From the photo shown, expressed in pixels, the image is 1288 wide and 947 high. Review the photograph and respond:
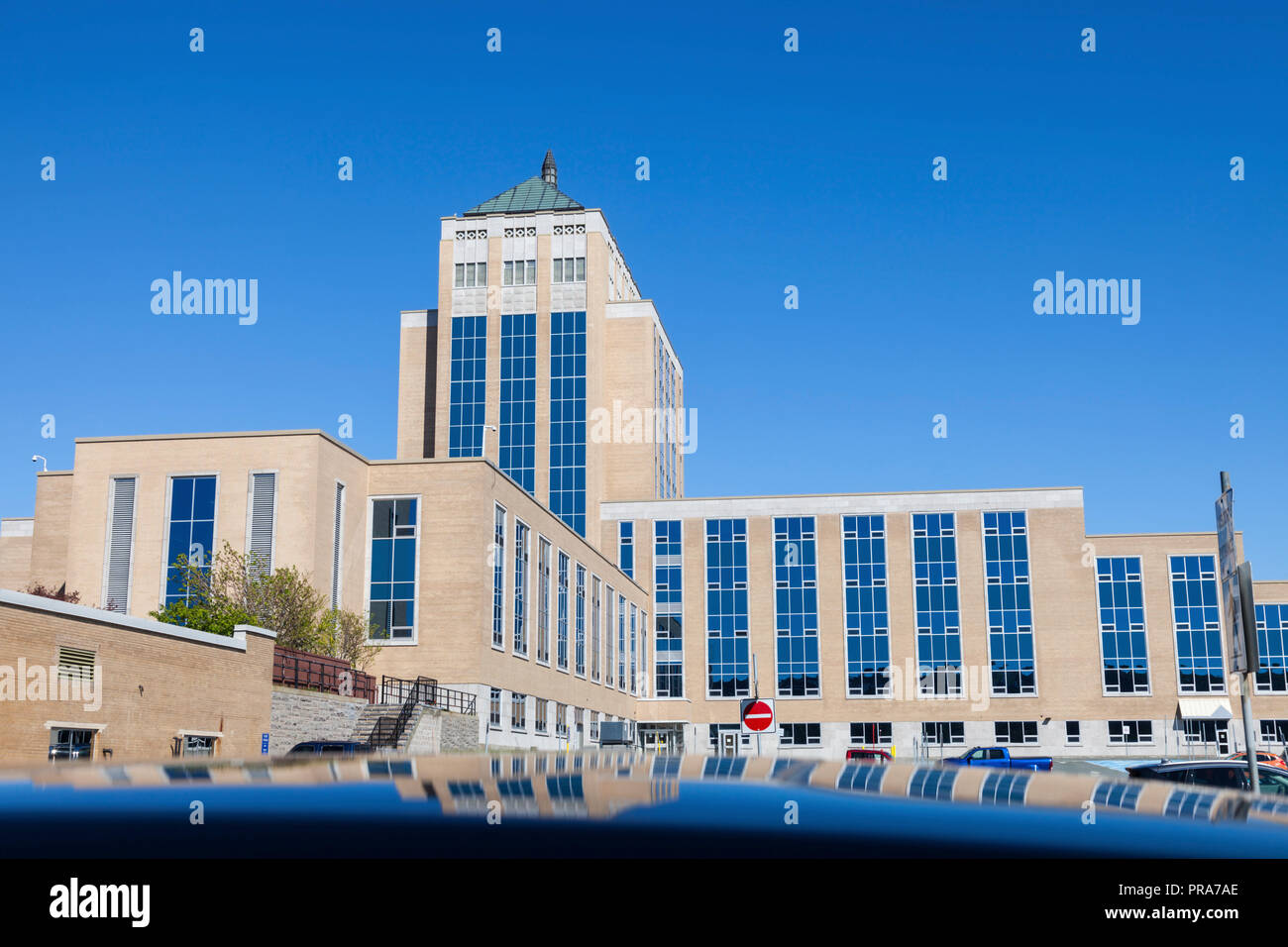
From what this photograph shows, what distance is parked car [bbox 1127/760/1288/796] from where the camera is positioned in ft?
60.4

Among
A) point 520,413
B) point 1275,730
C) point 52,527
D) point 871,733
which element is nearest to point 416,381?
point 520,413

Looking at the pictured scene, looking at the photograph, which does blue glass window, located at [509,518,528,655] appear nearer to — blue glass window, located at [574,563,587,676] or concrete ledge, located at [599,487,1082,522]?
blue glass window, located at [574,563,587,676]

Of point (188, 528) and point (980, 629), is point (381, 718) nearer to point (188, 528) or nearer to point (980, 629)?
point (188, 528)

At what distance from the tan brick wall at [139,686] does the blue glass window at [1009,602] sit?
6050cm

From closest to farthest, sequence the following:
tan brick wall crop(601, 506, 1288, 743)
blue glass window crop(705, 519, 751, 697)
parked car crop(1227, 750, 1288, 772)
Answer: parked car crop(1227, 750, 1288, 772) < tan brick wall crop(601, 506, 1288, 743) < blue glass window crop(705, 519, 751, 697)

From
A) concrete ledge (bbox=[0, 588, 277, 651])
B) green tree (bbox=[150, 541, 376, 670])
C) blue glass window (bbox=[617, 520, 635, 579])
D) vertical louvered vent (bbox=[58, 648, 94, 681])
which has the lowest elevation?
vertical louvered vent (bbox=[58, 648, 94, 681])

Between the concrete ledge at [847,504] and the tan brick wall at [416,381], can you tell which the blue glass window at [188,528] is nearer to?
the concrete ledge at [847,504]

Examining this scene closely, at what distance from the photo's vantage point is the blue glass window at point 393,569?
48.4 metres

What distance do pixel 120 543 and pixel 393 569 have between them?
10256 mm

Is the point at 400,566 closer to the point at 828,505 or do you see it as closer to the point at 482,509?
the point at 482,509

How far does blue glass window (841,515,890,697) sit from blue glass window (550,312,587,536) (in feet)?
64.3

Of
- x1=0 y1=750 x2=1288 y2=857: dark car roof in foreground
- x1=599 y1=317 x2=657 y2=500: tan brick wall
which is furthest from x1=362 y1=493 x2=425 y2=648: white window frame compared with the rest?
x1=0 y1=750 x2=1288 y2=857: dark car roof in foreground

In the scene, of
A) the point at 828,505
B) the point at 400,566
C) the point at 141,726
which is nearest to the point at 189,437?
the point at 400,566
